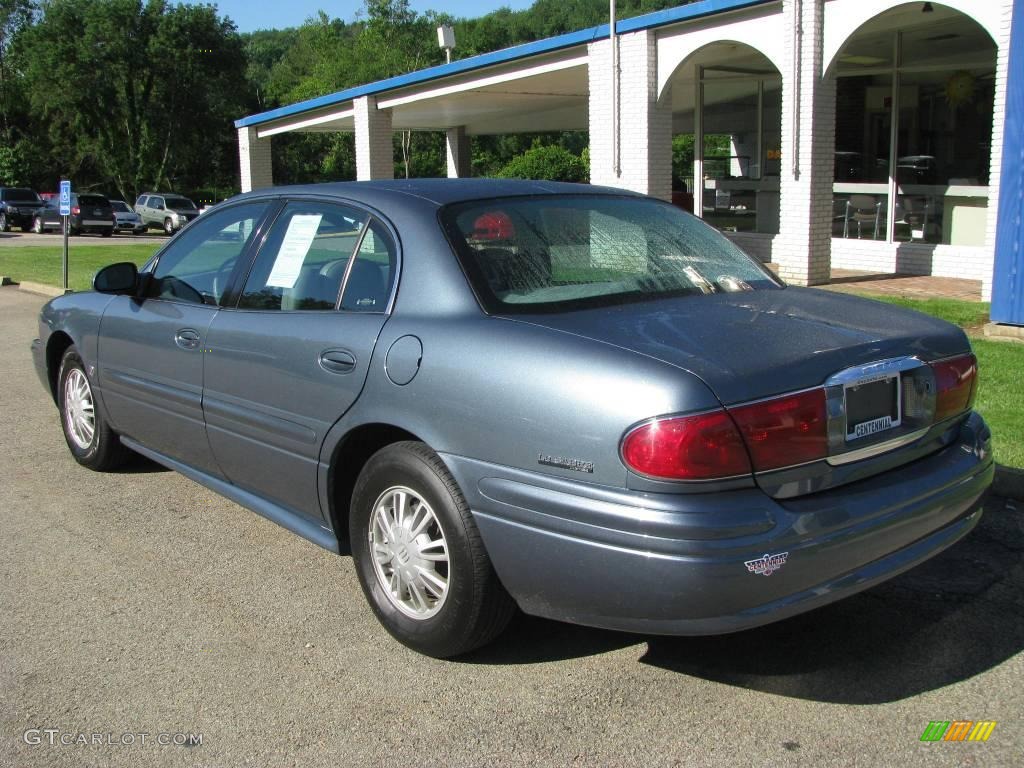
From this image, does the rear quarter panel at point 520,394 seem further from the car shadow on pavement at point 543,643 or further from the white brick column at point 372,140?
the white brick column at point 372,140

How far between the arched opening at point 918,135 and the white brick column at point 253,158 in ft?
63.1

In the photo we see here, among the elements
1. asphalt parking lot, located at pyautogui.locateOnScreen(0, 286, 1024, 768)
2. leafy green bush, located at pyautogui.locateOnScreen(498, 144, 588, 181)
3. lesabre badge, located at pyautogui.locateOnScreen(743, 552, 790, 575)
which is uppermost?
leafy green bush, located at pyautogui.locateOnScreen(498, 144, 588, 181)

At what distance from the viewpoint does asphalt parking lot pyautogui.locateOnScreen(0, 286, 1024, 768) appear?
2.99 metres

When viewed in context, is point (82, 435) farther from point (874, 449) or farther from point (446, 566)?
point (874, 449)

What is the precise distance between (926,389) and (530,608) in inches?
58.2

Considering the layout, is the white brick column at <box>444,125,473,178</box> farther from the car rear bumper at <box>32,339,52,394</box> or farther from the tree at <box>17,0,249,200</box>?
the car rear bumper at <box>32,339,52,394</box>

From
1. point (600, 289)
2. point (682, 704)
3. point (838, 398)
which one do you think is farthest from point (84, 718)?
point (838, 398)

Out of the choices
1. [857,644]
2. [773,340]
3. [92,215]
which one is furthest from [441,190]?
[92,215]

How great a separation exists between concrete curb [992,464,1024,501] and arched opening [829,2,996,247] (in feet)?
35.2

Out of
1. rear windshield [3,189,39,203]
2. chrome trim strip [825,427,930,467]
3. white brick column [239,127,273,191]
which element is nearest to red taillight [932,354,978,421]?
chrome trim strip [825,427,930,467]

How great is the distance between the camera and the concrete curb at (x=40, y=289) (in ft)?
51.9

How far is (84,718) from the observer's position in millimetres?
3207

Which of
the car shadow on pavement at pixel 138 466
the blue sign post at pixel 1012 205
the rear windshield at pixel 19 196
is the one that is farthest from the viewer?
the rear windshield at pixel 19 196

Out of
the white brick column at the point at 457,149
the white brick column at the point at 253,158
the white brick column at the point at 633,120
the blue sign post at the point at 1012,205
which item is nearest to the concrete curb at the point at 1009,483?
the blue sign post at the point at 1012,205
